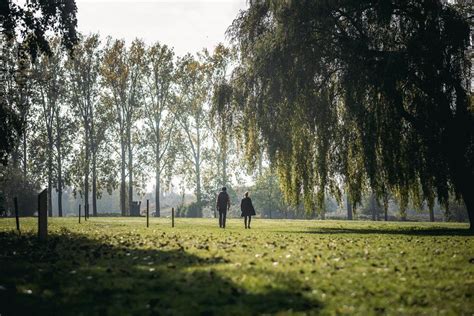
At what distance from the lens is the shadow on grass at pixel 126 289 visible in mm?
5087

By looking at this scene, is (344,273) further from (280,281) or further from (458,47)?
(458,47)

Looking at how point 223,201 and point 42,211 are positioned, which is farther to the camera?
point 223,201

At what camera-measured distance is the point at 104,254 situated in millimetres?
9406

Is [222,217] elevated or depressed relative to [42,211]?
depressed

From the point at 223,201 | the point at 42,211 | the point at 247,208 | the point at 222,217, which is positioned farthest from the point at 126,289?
the point at 222,217

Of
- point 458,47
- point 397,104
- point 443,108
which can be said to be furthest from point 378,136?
point 458,47

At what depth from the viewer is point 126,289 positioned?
5.97 meters

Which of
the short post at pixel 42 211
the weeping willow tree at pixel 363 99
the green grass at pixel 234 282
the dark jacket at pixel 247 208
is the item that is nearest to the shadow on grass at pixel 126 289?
the green grass at pixel 234 282

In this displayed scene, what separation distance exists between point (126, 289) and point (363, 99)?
14605mm

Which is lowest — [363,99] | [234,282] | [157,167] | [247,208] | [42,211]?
[234,282]

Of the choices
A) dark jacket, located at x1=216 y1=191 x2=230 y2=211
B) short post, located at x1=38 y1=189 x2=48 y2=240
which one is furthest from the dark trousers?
short post, located at x1=38 y1=189 x2=48 y2=240

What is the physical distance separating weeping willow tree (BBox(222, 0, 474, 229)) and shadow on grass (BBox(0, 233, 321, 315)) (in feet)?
38.0

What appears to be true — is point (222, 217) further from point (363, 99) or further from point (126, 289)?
point (126, 289)

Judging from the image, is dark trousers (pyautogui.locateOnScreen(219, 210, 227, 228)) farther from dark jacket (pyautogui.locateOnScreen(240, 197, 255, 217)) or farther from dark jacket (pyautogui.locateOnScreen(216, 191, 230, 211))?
dark jacket (pyautogui.locateOnScreen(240, 197, 255, 217))
